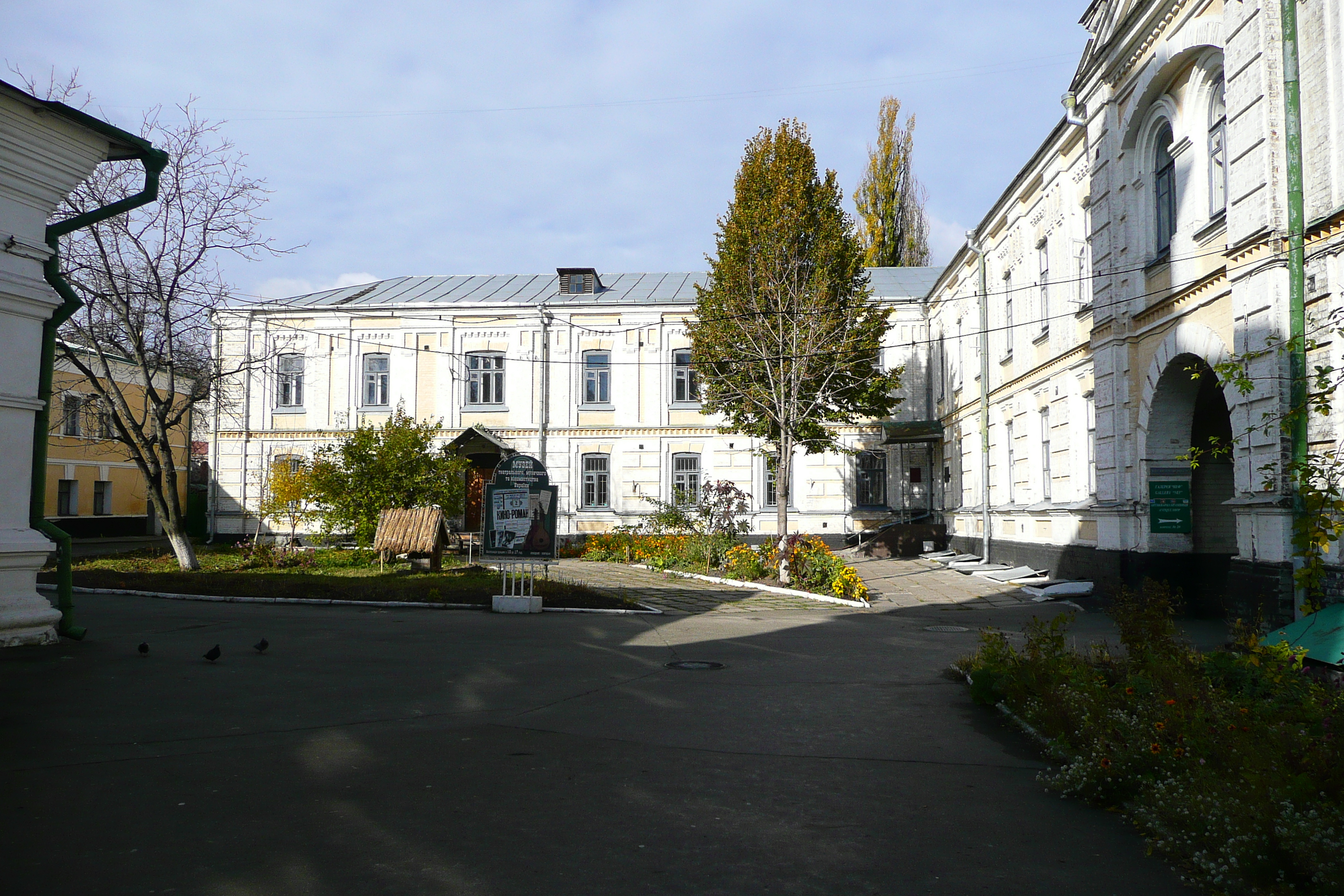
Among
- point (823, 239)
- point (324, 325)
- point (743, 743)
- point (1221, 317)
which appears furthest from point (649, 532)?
point (743, 743)

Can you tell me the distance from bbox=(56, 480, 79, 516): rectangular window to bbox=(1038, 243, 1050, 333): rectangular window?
36.0 meters

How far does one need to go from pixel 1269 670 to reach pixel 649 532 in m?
22.8

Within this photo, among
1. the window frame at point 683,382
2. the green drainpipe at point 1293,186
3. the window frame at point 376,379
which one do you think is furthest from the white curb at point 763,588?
the window frame at point 376,379

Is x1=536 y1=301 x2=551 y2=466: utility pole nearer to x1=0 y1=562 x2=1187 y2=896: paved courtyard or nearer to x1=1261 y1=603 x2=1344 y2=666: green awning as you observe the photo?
x1=0 y1=562 x2=1187 y2=896: paved courtyard

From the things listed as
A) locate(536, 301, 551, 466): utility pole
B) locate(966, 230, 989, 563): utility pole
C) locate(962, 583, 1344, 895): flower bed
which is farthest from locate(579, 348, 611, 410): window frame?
locate(962, 583, 1344, 895): flower bed

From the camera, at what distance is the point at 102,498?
39.7 meters

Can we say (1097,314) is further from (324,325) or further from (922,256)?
(922,256)

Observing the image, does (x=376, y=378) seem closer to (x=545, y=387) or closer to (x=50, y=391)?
(x=545, y=387)

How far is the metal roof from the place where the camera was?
33312mm

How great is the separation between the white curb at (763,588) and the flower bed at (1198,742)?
8.40 m

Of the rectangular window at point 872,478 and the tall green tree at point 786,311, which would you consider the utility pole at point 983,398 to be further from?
the rectangular window at point 872,478

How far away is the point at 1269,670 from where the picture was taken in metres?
6.30

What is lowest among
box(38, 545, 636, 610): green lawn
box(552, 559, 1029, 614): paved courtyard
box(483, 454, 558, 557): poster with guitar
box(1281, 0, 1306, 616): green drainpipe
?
box(552, 559, 1029, 614): paved courtyard

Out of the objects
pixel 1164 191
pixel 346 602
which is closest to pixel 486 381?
pixel 346 602
